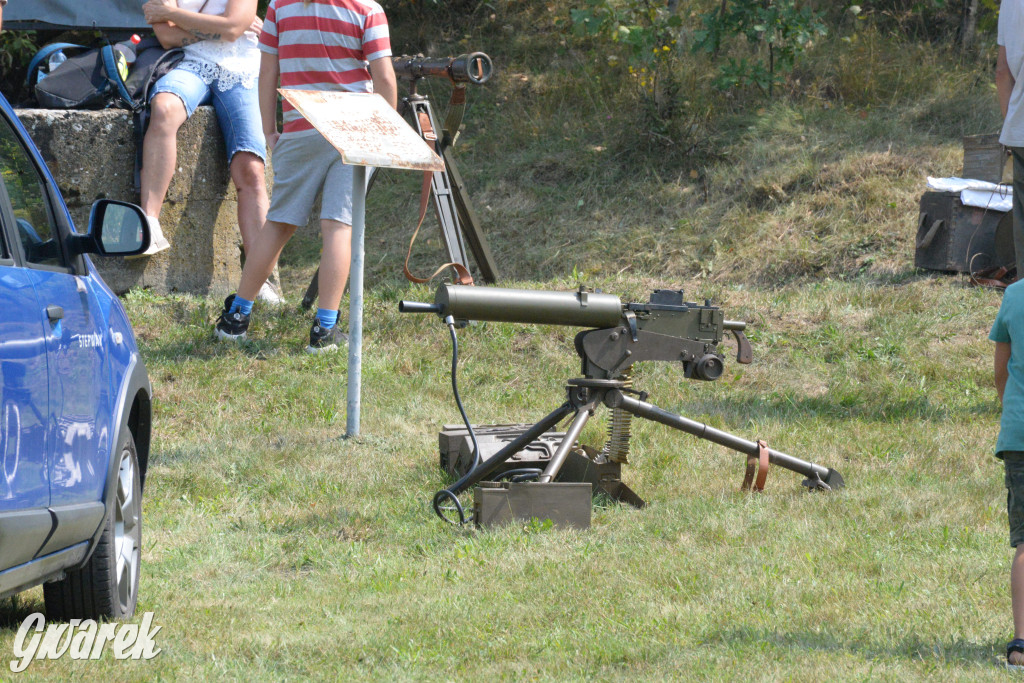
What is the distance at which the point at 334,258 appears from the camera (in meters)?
6.48

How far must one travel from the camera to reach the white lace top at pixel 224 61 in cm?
739

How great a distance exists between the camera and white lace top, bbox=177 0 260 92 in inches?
291

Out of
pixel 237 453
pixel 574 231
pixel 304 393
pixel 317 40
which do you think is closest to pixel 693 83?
pixel 574 231

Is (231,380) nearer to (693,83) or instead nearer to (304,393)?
(304,393)

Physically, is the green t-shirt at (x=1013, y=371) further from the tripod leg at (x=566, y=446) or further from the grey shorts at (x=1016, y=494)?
the tripod leg at (x=566, y=446)

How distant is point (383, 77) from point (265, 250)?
1.22 metres

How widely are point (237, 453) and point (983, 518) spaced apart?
323 cm

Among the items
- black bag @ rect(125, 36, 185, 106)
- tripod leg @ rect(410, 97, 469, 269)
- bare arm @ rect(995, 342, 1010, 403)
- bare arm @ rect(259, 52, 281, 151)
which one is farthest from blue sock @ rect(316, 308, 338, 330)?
bare arm @ rect(995, 342, 1010, 403)

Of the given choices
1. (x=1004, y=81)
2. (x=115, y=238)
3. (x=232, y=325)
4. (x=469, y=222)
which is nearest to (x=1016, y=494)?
(x=115, y=238)

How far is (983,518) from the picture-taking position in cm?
425

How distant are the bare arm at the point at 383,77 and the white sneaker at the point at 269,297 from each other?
6.07ft

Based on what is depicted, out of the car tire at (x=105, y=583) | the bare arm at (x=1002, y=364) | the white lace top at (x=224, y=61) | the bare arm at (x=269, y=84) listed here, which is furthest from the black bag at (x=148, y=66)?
the bare arm at (x=1002, y=364)

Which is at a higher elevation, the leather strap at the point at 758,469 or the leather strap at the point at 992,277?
the leather strap at the point at 758,469

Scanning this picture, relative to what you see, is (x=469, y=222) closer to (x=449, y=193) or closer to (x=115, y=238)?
(x=449, y=193)
